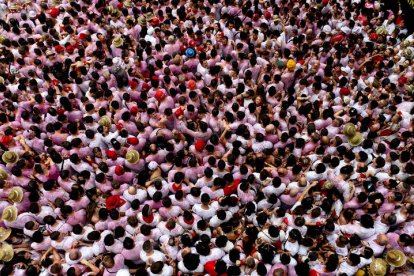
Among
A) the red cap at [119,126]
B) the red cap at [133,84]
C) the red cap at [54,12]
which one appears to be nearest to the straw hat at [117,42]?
the red cap at [133,84]

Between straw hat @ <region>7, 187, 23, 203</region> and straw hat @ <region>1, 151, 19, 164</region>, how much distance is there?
20.8 inches

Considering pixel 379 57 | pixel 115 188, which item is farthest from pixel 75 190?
pixel 379 57

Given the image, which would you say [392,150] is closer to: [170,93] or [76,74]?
[170,93]

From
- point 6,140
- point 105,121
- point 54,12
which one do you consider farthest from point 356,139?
point 54,12

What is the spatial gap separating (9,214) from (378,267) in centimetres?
524

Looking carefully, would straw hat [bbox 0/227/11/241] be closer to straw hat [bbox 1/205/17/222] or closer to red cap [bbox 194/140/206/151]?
straw hat [bbox 1/205/17/222]

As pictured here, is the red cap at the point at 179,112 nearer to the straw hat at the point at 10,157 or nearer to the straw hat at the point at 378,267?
the straw hat at the point at 10,157

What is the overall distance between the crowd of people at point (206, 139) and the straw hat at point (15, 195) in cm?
2

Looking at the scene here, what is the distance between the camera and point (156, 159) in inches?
235

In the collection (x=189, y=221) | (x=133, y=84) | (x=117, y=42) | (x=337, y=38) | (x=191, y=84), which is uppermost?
(x=337, y=38)

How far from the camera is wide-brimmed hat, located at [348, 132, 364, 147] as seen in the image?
594 centimetres

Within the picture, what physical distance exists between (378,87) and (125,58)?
5.02 meters

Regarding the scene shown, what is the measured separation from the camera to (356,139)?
5.94 meters

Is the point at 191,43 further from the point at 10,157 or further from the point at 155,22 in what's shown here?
the point at 10,157
